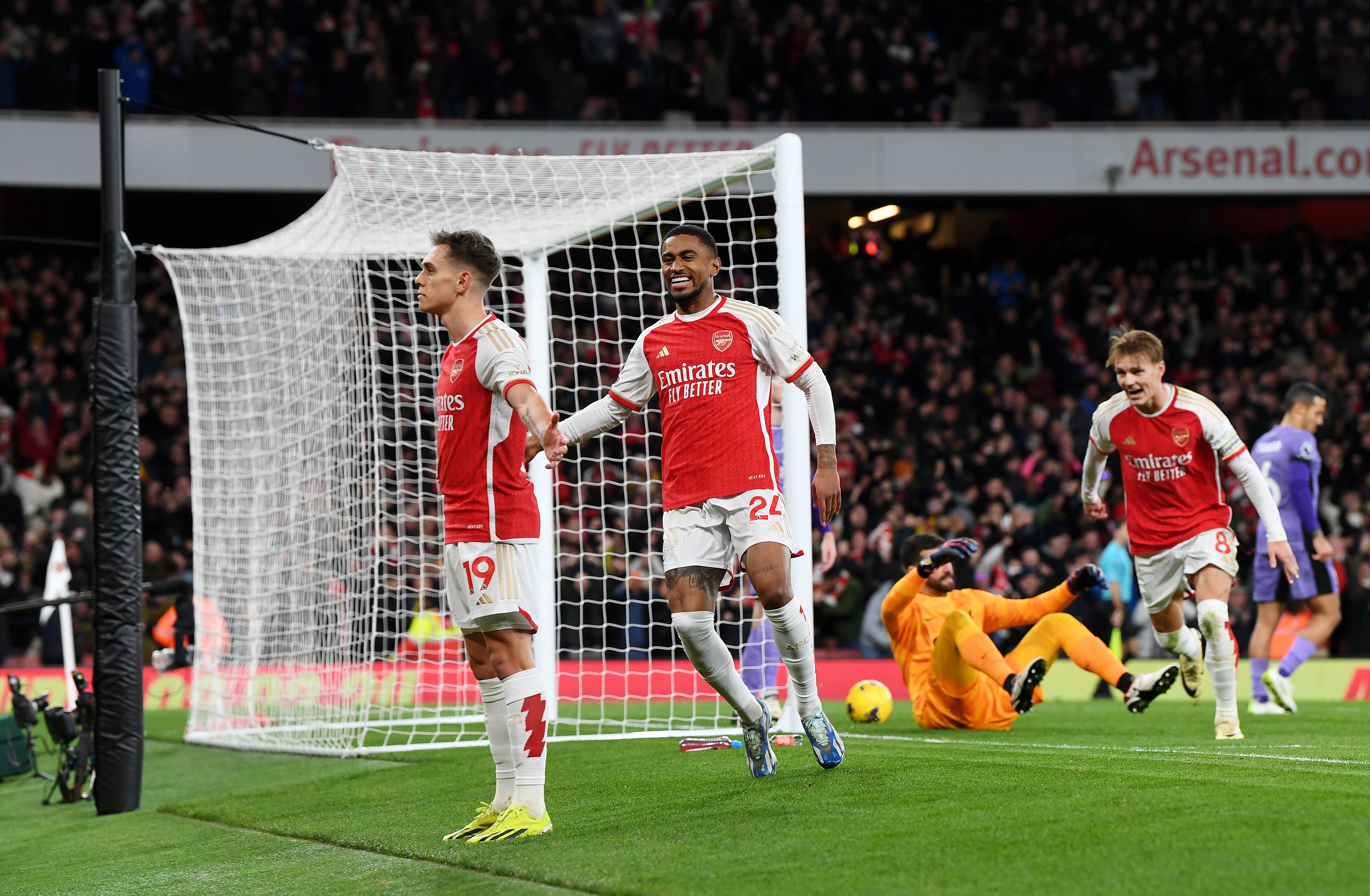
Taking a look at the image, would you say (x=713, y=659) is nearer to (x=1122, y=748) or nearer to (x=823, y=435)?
(x=823, y=435)

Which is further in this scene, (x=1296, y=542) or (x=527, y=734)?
(x=1296, y=542)

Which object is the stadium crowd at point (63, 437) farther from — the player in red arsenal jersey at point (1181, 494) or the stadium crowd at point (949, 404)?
the player in red arsenal jersey at point (1181, 494)

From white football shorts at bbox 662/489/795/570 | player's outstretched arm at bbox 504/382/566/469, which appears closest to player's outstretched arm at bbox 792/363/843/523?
white football shorts at bbox 662/489/795/570

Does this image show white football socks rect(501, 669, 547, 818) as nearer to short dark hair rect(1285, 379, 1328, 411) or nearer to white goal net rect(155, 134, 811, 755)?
white goal net rect(155, 134, 811, 755)

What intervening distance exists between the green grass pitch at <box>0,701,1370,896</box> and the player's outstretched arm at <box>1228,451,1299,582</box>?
0.99 m

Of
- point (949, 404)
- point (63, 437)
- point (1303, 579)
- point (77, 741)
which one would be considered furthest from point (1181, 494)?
point (63, 437)

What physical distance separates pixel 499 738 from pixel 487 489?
0.96m

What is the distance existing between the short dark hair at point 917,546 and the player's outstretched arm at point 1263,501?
6.00 feet

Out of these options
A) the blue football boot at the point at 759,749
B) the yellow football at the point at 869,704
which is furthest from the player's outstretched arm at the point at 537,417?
the yellow football at the point at 869,704

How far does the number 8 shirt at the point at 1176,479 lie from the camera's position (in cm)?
751

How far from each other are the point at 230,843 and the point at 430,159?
4.29m

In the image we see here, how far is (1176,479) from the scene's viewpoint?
7605mm

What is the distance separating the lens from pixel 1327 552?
9.43 m

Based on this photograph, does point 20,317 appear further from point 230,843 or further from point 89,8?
point 230,843
